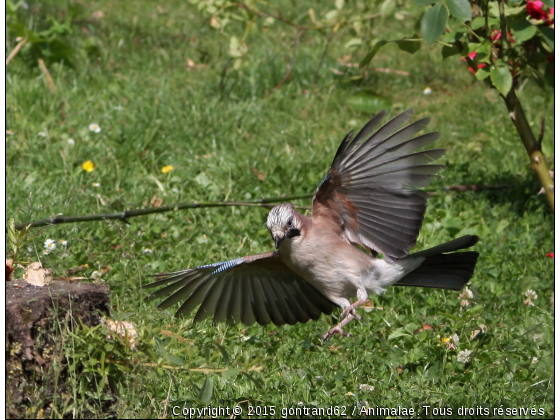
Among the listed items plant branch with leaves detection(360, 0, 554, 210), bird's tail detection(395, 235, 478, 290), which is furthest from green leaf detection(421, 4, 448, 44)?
bird's tail detection(395, 235, 478, 290)

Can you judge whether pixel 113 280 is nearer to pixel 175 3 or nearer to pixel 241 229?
pixel 241 229

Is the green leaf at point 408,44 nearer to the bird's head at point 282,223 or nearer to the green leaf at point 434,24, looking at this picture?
the green leaf at point 434,24

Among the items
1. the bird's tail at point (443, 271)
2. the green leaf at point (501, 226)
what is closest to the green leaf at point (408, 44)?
the bird's tail at point (443, 271)

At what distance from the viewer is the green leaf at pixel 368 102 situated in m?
7.38

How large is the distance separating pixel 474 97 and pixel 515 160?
4.25ft

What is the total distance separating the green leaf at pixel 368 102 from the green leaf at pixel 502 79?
3016 mm

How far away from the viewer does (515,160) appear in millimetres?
6621

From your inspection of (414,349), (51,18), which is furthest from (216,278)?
(51,18)

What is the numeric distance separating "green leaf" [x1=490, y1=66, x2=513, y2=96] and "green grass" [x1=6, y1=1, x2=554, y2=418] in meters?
1.08

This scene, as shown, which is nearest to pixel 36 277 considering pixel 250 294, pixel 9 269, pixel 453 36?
pixel 9 269

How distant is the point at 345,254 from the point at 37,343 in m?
1.62

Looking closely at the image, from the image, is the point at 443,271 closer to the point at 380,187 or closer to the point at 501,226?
the point at 380,187

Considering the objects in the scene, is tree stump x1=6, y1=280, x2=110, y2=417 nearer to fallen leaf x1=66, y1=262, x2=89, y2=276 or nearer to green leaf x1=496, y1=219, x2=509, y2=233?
fallen leaf x1=66, y1=262, x2=89, y2=276

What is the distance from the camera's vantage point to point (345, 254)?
4.06 meters
